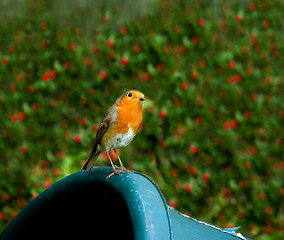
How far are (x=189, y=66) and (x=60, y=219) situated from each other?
3394 mm

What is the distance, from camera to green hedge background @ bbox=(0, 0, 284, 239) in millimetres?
4324

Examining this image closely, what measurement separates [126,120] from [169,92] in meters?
2.66

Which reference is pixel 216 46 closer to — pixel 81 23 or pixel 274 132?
pixel 274 132

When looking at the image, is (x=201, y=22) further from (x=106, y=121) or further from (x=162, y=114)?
(x=106, y=121)

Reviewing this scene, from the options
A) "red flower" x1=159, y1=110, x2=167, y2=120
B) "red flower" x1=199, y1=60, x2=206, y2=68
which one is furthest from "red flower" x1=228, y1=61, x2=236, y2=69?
"red flower" x1=159, y1=110, x2=167, y2=120

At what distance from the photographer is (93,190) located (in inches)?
57.2

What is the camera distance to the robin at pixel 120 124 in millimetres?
1829

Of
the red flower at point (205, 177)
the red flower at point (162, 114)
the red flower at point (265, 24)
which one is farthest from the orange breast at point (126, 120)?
the red flower at point (265, 24)

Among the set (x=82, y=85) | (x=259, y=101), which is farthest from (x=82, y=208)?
(x=259, y=101)

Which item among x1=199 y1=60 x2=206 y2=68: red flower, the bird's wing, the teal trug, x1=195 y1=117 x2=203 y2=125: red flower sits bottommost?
x1=195 y1=117 x2=203 y2=125: red flower

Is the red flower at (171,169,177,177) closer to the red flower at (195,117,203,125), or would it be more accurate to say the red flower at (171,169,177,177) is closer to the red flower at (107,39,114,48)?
the red flower at (195,117,203,125)

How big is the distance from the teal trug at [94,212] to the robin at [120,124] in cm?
33

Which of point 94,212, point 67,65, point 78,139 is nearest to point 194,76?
point 67,65

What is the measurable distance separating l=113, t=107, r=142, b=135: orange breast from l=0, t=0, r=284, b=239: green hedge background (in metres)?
2.12
